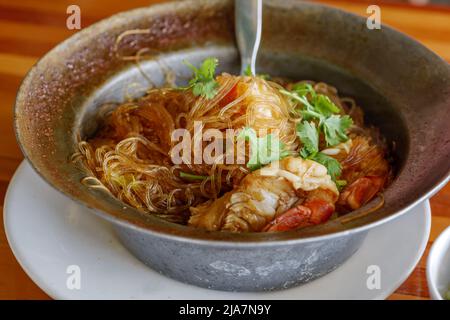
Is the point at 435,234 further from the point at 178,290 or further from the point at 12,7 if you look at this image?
the point at 12,7

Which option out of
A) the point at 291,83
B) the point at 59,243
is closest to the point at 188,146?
the point at 59,243

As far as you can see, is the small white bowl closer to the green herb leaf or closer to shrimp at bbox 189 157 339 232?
shrimp at bbox 189 157 339 232

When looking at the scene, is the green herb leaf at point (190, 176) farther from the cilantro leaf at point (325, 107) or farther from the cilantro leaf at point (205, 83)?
the cilantro leaf at point (325, 107)

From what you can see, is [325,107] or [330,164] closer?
[330,164]

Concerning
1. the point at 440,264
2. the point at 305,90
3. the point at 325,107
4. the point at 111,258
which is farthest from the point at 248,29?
the point at 440,264

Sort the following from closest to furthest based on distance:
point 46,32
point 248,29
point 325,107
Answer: point 325,107
point 248,29
point 46,32

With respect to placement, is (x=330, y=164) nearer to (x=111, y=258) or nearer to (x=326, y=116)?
(x=326, y=116)
